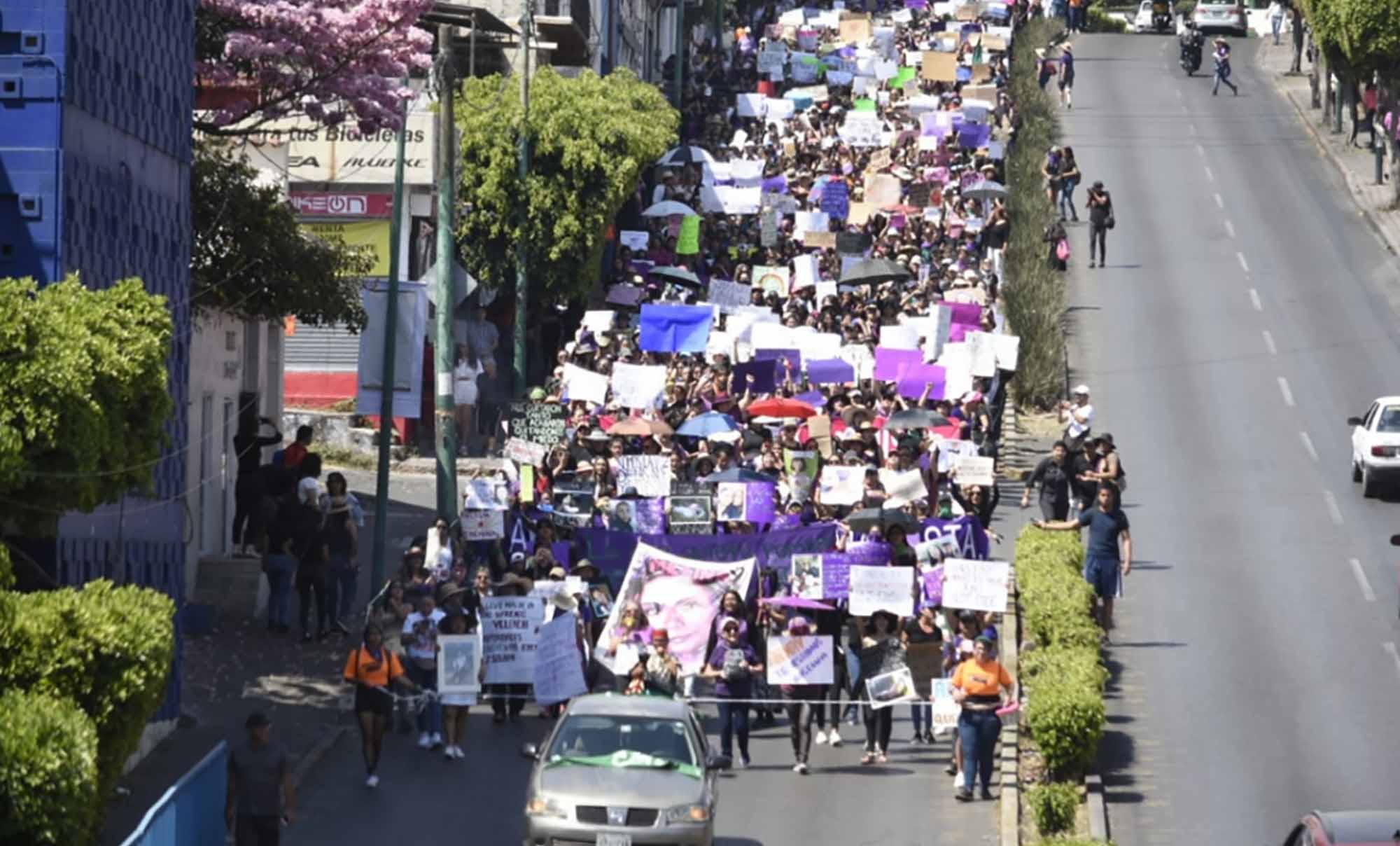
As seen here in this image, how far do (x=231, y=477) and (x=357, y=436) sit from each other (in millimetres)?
7135

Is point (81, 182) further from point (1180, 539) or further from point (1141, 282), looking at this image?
point (1141, 282)

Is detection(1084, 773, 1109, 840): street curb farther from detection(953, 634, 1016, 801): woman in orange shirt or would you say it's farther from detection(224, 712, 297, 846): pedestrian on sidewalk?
detection(224, 712, 297, 846): pedestrian on sidewalk

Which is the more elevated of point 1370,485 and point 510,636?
point 1370,485

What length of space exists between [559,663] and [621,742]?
4.40 metres

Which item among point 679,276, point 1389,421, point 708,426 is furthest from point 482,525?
point 679,276

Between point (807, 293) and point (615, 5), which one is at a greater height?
point (615, 5)

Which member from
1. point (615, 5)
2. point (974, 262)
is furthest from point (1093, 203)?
point (615, 5)

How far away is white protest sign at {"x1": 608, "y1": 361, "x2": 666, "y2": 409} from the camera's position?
34500 millimetres

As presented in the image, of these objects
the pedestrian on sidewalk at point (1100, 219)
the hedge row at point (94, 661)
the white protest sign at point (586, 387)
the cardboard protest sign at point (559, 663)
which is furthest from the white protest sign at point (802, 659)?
the pedestrian on sidewalk at point (1100, 219)

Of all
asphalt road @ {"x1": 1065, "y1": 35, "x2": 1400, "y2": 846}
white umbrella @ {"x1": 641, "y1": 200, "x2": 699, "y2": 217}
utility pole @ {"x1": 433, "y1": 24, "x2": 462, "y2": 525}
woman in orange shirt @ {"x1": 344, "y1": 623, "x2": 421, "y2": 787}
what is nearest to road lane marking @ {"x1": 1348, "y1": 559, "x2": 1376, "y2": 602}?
asphalt road @ {"x1": 1065, "y1": 35, "x2": 1400, "y2": 846}

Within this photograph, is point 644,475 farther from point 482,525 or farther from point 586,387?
point 586,387

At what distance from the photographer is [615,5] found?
205ft

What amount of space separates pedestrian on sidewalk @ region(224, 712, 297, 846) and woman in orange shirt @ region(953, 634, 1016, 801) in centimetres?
612

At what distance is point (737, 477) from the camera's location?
29641 millimetres
